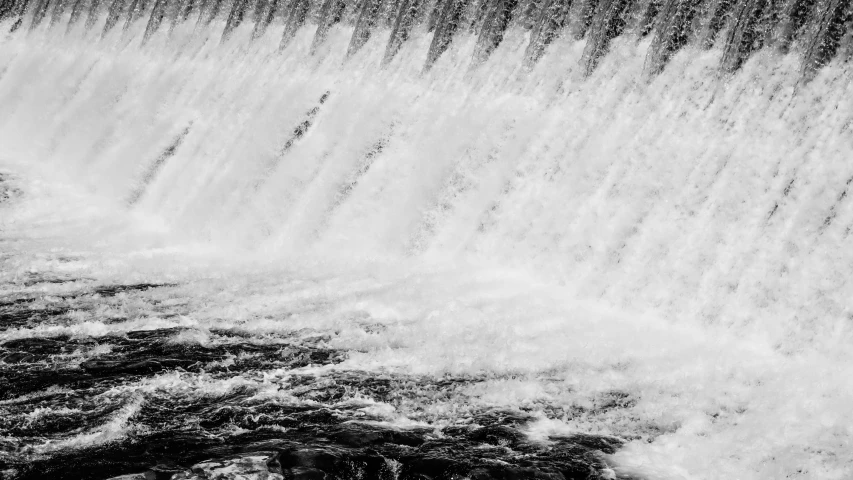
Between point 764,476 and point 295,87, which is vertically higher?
point 295,87

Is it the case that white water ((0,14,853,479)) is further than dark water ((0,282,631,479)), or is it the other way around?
white water ((0,14,853,479))

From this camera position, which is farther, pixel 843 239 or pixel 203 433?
pixel 843 239

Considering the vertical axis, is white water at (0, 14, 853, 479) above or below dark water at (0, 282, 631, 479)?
above

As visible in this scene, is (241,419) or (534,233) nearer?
(241,419)

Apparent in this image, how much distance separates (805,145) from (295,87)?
8935mm

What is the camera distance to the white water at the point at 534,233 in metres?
6.69

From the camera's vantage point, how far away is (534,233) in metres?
10.2

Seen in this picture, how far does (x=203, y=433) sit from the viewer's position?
5.72 meters

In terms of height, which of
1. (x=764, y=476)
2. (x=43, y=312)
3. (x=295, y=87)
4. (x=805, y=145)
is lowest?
(x=43, y=312)

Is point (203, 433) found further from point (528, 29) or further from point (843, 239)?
point (528, 29)

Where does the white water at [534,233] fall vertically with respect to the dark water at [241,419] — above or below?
above

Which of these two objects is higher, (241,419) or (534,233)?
(534,233)

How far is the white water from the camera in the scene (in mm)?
6691

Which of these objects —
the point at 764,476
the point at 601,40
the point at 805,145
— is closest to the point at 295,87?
the point at 601,40
